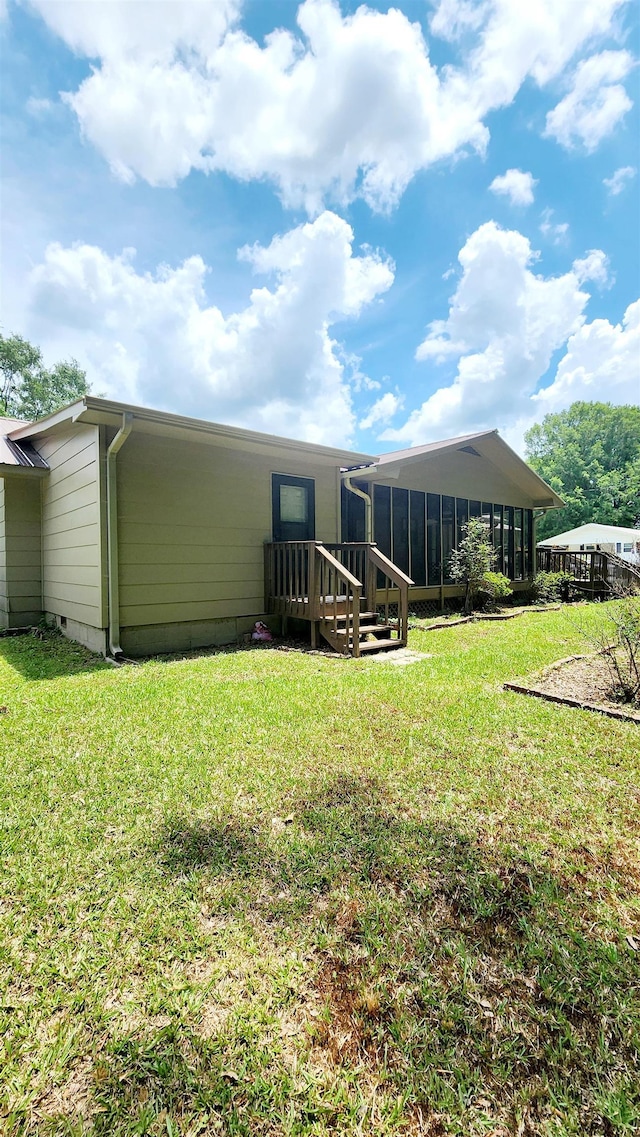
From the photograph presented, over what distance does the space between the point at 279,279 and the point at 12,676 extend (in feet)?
35.7

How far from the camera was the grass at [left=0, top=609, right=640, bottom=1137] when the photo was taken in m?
1.15

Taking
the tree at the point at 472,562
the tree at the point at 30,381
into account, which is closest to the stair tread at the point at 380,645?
the tree at the point at 472,562

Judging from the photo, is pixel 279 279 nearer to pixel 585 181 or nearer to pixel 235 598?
pixel 585 181

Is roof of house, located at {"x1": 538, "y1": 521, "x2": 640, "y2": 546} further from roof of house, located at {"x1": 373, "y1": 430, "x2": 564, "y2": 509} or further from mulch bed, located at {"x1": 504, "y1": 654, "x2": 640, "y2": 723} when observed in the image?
mulch bed, located at {"x1": 504, "y1": 654, "x2": 640, "y2": 723}

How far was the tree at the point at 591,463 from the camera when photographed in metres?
30.3

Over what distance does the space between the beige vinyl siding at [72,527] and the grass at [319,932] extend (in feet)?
9.99

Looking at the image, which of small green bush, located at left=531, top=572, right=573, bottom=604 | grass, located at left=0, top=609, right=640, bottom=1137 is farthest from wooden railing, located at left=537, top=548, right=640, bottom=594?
grass, located at left=0, top=609, right=640, bottom=1137

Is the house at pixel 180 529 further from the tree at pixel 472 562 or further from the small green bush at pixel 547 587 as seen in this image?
the small green bush at pixel 547 587

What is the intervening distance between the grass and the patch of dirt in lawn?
27.5 inches

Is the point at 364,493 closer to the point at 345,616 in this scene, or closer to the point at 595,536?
the point at 345,616

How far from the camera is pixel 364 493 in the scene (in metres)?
8.55

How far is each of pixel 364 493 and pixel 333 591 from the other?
9.93 ft

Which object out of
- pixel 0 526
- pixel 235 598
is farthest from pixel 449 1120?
pixel 0 526

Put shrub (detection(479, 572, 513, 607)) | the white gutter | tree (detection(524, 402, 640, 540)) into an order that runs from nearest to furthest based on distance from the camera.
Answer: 1. the white gutter
2. shrub (detection(479, 572, 513, 607))
3. tree (detection(524, 402, 640, 540))
